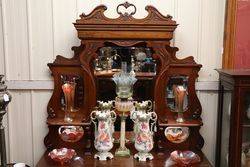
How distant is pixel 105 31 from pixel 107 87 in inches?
15.0

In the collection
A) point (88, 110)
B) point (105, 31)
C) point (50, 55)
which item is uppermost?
point (105, 31)

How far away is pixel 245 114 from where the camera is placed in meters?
2.02

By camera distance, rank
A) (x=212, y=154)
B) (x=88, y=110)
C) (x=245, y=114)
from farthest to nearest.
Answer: (x=212, y=154)
(x=88, y=110)
(x=245, y=114)

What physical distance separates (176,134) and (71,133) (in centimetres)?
71

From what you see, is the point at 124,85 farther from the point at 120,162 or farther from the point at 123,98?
the point at 120,162

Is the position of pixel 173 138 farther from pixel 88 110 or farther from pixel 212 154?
pixel 88 110

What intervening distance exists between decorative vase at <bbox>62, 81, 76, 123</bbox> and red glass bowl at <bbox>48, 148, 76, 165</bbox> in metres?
0.22

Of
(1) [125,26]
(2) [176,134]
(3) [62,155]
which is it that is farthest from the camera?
(2) [176,134]

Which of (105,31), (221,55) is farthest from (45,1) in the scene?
(221,55)

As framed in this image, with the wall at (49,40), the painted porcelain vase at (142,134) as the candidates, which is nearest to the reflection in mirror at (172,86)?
the wall at (49,40)

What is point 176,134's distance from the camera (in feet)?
7.24

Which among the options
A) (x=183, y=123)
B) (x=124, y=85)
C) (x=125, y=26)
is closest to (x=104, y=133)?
(x=124, y=85)

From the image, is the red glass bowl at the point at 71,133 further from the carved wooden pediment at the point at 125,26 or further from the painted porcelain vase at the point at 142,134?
the carved wooden pediment at the point at 125,26

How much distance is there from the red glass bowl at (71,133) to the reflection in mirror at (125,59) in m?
0.42
